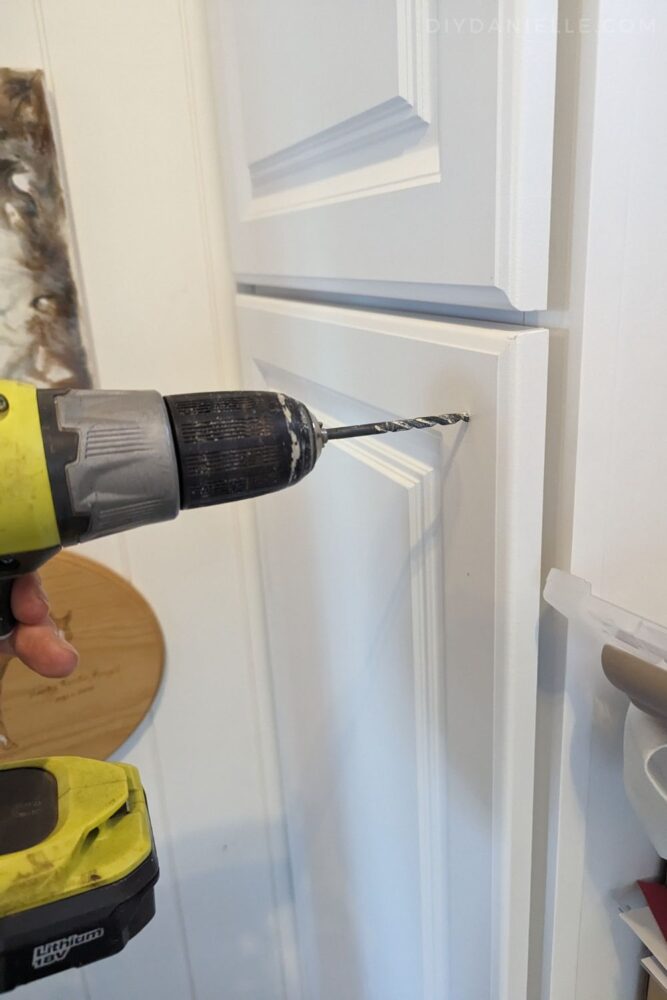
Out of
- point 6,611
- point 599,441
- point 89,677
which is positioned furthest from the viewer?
point 89,677

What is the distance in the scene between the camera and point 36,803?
532 mm

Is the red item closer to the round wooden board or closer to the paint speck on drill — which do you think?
the paint speck on drill

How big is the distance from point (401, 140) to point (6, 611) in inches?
17.0

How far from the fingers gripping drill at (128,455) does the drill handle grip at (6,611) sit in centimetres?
7

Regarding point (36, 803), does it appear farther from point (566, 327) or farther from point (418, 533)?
point (566, 327)

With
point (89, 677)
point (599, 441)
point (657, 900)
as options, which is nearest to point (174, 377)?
point (89, 677)

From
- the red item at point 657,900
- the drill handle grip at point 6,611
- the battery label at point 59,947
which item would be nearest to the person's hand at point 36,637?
the drill handle grip at point 6,611

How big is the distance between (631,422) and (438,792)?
32 centimetres

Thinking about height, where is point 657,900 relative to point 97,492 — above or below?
below

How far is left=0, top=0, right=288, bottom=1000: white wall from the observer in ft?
2.54

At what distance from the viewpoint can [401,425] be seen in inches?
18.2

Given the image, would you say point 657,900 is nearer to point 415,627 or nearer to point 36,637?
point 415,627

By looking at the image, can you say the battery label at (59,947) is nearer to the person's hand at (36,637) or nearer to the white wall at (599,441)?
the person's hand at (36,637)

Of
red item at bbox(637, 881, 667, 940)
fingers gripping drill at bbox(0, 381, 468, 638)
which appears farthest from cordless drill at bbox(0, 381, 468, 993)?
red item at bbox(637, 881, 667, 940)
